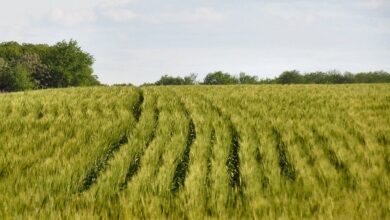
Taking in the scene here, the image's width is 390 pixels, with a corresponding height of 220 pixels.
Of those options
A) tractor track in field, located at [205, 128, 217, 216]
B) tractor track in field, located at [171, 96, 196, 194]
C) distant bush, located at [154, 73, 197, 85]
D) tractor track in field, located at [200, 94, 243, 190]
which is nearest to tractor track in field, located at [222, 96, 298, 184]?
tractor track in field, located at [200, 94, 243, 190]

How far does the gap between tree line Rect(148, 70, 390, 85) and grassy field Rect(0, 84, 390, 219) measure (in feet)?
376

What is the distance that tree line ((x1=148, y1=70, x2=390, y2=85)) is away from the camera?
125m

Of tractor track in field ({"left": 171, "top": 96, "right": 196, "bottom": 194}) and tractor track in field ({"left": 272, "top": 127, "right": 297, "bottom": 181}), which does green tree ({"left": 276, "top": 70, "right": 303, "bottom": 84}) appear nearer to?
tractor track in field ({"left": 272, "top": 127, "right": 297, "bottom": 181})

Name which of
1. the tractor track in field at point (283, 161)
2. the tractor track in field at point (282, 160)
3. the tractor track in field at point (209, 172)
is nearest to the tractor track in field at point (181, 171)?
the tractor track in field at point (209, 172)

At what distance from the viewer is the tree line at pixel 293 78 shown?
411 ft

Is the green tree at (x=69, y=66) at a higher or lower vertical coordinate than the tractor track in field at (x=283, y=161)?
higher

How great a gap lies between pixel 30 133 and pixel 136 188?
3439 mm

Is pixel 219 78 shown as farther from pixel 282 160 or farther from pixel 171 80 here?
pixel 282 160

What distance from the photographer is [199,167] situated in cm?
482

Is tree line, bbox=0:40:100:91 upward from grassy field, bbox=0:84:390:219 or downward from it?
upward

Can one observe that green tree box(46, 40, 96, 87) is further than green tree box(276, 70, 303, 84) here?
No

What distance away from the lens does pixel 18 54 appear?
87.9 meters

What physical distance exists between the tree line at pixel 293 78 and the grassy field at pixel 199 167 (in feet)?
376

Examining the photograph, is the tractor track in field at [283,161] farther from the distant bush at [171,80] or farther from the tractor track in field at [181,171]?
the distant bush at [171,80]
